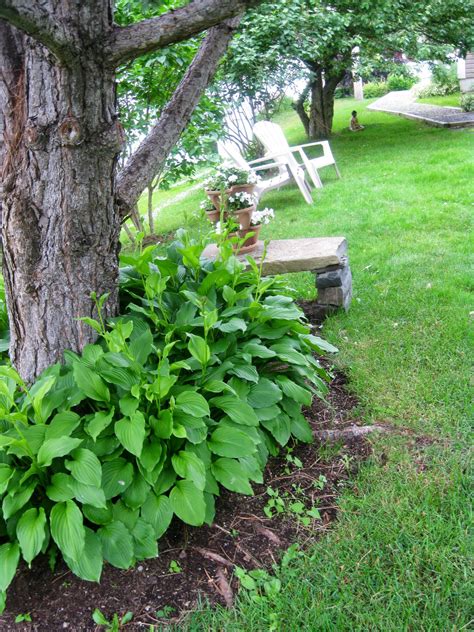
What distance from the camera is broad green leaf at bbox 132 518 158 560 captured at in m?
1.82

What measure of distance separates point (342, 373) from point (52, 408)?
1641mm

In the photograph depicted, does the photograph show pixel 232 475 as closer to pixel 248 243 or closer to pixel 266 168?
pixel 248 243

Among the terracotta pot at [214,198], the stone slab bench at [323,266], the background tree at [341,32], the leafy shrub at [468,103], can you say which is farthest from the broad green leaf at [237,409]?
the leafy shrub at [468,103]

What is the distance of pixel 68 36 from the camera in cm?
186

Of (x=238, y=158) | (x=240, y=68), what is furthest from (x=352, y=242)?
(x=240, y=68)

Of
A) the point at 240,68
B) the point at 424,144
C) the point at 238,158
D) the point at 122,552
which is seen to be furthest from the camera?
the point at 424,144

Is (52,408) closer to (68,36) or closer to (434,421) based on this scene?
(68,36)

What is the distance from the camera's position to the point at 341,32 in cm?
928

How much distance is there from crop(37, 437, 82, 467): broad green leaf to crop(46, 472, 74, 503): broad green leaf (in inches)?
3.0

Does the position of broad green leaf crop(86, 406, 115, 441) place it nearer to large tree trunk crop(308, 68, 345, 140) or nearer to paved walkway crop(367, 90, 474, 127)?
large tree trunk crop(308, 68, 345, 140)

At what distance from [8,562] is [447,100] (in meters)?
17.1

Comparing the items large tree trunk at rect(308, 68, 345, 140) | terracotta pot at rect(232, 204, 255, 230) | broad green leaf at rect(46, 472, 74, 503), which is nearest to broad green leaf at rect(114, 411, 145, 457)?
broad green leaf at rect(46, 472, 74, 503)

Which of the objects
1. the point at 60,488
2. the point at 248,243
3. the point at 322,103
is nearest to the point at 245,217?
the point at 248,243

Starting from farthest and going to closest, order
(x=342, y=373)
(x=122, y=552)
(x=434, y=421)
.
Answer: (x=342, y=373), (x=434, y=421), (x=122, y=552)
